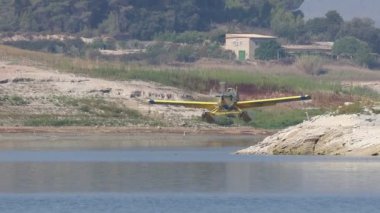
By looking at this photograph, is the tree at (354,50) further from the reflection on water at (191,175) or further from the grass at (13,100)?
the reflection on water at (191,175)

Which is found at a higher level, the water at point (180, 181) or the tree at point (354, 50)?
the water at point (180, 181)

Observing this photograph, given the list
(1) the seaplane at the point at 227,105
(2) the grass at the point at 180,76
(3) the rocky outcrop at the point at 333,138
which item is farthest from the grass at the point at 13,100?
(3) the rocky outcrop at the point at 333,138

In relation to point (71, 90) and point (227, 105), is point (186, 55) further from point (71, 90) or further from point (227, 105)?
point (227, 105)

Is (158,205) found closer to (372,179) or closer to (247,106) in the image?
(372,179)

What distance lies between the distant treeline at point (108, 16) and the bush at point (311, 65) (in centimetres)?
2741

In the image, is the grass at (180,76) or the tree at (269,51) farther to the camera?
the tree at (269,51)

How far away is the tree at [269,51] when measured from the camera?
169875 millimetres

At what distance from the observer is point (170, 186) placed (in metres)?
44.7

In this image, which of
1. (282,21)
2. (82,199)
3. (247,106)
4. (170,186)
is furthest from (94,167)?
(282,21)

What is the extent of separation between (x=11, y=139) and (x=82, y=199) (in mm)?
36695

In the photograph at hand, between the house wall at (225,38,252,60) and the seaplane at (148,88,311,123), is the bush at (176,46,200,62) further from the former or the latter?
the seaplane at (148,88,311,123)

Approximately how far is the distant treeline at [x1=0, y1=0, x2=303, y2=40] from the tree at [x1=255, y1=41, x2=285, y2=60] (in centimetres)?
1670

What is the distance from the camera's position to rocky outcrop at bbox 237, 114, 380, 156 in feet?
182

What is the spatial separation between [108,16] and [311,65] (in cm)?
3412
